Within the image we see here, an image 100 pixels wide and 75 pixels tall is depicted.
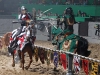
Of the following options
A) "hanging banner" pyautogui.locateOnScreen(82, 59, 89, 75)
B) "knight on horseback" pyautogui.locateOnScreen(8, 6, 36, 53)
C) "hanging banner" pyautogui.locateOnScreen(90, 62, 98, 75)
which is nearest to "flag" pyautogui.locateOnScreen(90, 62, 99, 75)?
"hanging banner" pyautogui.locateOnScreen(90, 62, 98, 75)

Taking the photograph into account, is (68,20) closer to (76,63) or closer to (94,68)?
(76,63)

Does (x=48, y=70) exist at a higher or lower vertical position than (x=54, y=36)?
lower

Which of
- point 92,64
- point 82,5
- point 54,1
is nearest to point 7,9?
point 54,1

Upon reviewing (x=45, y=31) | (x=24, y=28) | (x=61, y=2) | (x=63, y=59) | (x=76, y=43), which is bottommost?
(x=45, y=31)

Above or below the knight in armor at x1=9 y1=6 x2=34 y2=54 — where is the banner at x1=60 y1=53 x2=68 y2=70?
below

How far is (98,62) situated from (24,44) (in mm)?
3944

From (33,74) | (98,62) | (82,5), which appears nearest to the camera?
(98,62)

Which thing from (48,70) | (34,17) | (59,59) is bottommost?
(48,70)

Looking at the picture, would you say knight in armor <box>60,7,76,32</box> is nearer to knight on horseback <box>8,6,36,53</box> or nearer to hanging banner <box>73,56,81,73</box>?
knight on horseback <box>8,6,36,53</box>

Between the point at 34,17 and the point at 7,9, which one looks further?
the point at 7,9

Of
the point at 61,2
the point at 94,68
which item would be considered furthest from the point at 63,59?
the point at 61,2

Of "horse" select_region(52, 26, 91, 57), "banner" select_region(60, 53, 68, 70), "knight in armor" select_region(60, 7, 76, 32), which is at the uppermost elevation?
"knight in armor" select_region(60, 7, 76, 32)

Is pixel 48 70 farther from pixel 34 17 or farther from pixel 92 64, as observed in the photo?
pixel 92 64

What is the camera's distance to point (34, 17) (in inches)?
425
